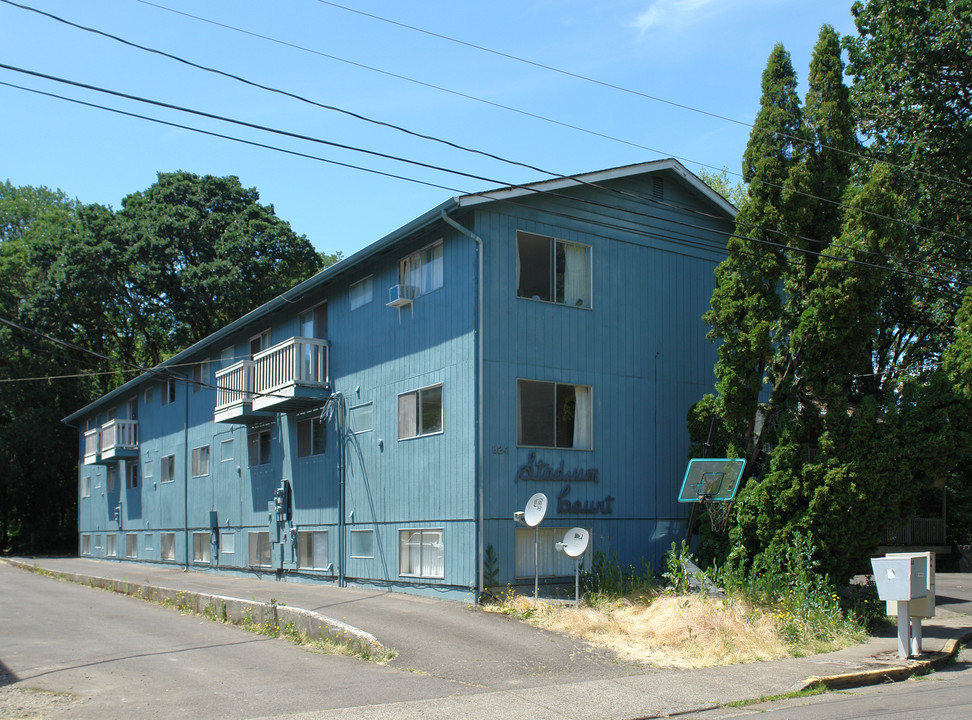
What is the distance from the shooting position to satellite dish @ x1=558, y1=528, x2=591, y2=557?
14.4m

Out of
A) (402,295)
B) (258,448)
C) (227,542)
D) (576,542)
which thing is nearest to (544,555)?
(576,542)

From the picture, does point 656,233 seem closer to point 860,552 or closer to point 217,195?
point 860,552

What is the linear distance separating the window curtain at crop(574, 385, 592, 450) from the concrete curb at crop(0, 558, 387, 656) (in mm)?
5969

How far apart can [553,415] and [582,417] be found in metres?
0.69

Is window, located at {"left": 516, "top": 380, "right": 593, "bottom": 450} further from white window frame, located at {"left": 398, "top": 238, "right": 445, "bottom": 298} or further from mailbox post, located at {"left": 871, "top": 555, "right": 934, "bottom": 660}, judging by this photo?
mailbox post, located at {"left": 871, "top": 555, "right": 934, "bottom": 660}

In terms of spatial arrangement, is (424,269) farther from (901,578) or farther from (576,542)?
(901,578)

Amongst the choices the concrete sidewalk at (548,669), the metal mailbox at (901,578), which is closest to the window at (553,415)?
the concrete sidewalk at (548,669)

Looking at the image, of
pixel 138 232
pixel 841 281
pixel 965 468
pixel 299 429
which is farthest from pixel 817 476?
pixel 138 232

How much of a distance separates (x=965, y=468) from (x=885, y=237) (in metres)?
18.1

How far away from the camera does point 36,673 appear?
1042 centimetres

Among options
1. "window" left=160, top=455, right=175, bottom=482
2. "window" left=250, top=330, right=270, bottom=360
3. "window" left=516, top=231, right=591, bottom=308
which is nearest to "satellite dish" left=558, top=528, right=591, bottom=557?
"window" left=516, top=231, right=591, bottom=308

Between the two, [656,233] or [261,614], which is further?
[656,233]

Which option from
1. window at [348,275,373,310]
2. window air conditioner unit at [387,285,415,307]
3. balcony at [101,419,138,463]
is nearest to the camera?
window air conditioner unit at [387,285,415,307]

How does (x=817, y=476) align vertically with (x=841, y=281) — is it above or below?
below
